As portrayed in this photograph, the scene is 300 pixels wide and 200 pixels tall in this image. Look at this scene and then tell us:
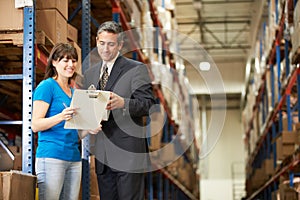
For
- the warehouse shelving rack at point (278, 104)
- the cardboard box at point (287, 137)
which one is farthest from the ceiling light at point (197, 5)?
the cardboard box at point (287, 137)

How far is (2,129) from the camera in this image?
334 inches

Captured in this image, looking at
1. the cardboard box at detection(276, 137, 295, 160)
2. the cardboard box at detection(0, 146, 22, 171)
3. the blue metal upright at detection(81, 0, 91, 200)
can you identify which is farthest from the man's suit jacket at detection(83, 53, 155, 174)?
the cardboard box at detection(276, 137, 295, 160)

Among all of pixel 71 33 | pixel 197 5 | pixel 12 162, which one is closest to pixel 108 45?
pixel 71 33

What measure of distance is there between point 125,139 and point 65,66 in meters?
0.67

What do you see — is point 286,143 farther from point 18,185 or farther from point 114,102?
point 18,185

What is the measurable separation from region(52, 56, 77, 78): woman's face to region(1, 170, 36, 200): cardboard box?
0.70 meters

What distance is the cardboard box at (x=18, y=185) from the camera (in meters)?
3.88

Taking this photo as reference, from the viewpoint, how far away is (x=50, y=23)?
202 inches

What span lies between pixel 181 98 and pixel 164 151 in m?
5.01

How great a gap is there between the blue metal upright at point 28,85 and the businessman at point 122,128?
1.75 ft

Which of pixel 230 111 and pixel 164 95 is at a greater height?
pixel 230 111

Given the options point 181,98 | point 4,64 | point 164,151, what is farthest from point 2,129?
point 181,98

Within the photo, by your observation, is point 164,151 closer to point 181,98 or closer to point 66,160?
point 181,98

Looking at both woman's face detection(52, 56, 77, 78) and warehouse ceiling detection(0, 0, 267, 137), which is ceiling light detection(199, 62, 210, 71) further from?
warehouse ceiling detection(0, 0, 267, 137)
